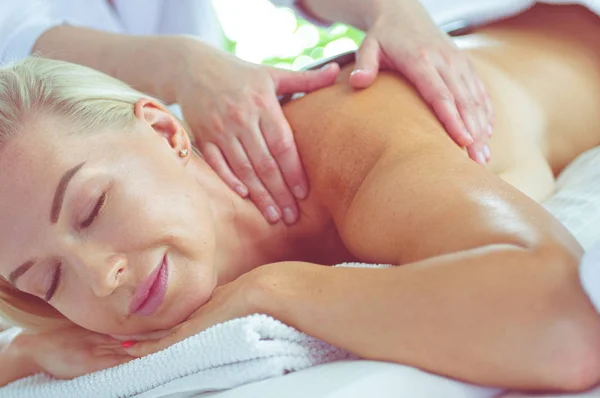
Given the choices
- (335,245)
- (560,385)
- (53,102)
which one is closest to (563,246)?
(560,385)

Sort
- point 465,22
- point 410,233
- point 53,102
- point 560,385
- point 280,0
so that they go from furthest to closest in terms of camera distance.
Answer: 1. point 280,0
2. point 465,22
3. point 53,102
4. point 410,233
5. point 560,385

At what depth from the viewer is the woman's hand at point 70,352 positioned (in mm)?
864

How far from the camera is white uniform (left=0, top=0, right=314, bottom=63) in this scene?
1.36 metres

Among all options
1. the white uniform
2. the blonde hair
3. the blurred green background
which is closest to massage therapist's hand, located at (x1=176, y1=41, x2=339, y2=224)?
the blonde hair

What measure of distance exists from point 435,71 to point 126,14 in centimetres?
86

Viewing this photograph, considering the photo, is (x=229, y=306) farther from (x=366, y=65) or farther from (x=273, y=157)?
(x=366, y=65)

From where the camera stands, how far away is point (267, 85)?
1.03 meters

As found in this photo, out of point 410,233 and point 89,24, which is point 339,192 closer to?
point 410,233

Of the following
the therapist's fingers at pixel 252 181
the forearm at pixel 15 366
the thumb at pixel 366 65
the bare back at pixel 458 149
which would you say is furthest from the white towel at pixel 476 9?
the forearm at pixel 15 366

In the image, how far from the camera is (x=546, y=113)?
1152 mm

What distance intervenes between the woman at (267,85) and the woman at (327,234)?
30 millimetres

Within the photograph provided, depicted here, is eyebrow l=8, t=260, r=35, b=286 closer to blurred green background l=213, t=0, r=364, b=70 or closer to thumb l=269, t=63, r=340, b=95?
thumb l=269, t=63, r=340, b=95

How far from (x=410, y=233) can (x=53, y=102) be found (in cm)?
49

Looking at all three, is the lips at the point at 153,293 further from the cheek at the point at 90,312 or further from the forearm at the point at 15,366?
the forearm at the point at 15,366
